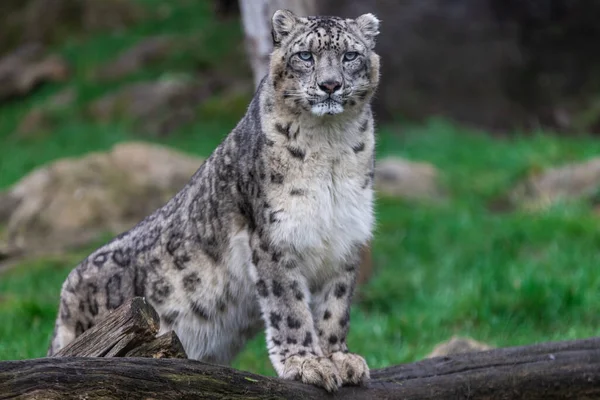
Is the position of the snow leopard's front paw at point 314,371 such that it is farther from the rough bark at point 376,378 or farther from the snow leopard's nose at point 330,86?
the snow leopard's nose at point 330,86

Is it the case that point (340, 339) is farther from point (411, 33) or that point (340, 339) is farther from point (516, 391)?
point (411, 33)

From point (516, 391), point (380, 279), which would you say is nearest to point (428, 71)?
point (380, 279)

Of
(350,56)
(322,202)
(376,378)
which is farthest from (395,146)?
(376,378)

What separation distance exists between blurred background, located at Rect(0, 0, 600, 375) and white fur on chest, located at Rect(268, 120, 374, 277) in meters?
1.60

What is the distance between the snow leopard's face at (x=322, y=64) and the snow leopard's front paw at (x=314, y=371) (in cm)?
111

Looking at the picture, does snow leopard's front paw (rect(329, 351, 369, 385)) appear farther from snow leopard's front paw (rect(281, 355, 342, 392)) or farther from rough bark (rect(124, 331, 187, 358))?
rough bark (rect(124, 331, 187, 358))

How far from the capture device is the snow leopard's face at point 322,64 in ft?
14.8

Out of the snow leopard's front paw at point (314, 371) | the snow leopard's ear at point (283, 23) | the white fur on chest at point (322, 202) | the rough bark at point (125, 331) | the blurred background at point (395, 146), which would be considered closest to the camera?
the rough bark at point (125, 331)

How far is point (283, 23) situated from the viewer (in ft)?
15.8

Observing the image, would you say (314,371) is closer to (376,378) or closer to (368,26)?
(376,378)

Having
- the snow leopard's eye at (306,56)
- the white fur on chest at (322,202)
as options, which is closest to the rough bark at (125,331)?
the white fur on chest at (322,202)

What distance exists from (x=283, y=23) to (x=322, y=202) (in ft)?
3.02

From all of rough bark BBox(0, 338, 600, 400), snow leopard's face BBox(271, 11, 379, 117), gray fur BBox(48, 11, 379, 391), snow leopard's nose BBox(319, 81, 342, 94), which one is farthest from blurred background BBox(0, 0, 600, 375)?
snow leopard's nose BBox(319, 81, 342, 94)

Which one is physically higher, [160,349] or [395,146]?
[160,349]
